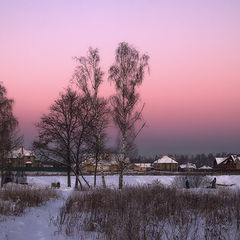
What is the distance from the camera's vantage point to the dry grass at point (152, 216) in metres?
7.12

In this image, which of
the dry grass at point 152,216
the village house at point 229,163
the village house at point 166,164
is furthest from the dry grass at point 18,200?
the village house at point 166,164

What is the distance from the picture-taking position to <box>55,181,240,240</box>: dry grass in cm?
712

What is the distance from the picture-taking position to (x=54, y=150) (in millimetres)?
26047

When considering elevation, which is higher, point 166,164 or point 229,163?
point 229,163

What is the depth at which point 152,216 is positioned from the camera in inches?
356

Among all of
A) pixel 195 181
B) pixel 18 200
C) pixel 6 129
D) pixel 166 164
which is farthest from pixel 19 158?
pixel 166 164

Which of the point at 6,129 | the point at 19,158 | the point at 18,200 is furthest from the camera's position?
the point at 19,158

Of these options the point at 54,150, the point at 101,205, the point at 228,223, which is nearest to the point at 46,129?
the point at 54,150

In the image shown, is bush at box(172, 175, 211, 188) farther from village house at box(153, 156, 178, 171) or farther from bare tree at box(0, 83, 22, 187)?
village house at box(153, 156, 178, 171)

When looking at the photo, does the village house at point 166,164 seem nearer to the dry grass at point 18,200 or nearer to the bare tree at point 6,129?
the bare tree at point 6,129

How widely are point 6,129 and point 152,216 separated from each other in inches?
764

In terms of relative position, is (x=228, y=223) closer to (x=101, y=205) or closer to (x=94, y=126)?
(x=101, y=205)

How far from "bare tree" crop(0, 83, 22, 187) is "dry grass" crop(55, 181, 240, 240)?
47.4 ft

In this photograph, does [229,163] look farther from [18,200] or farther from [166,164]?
[18,200]
